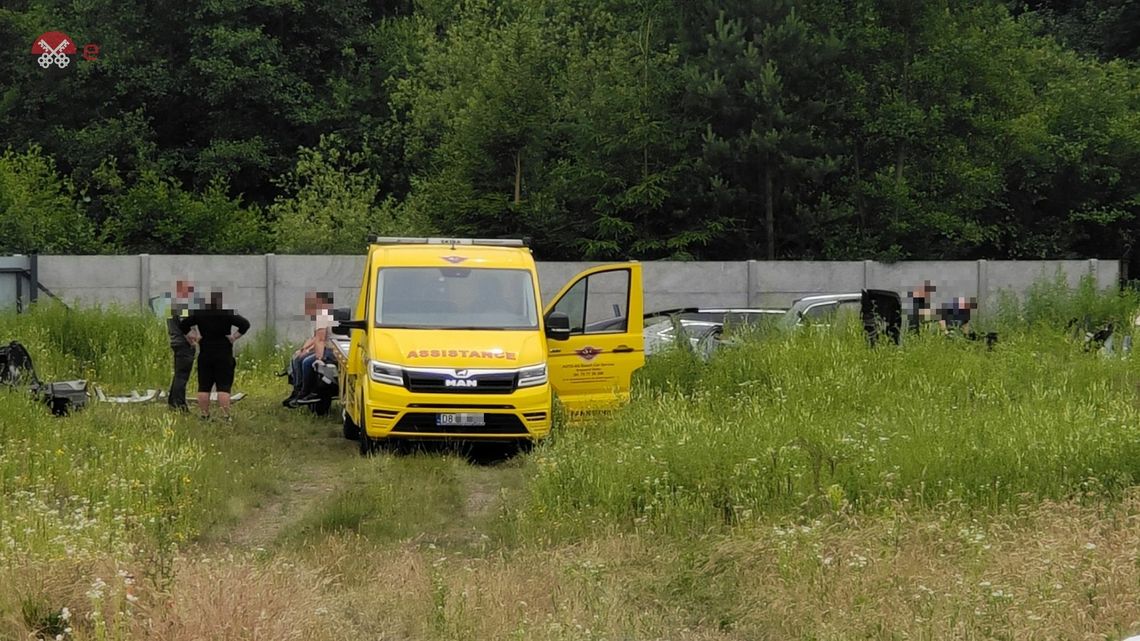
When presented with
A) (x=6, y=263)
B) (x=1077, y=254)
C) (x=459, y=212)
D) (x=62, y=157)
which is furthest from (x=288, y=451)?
(x=62, y=157)

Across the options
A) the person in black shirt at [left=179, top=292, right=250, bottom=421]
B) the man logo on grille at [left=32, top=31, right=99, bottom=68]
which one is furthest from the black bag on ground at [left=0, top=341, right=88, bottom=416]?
the man logo on grille at [left=32, top=31, right=99, bottom=68]

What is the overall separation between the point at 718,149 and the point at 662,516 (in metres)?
23.5

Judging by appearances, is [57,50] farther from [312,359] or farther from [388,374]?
[388,374]

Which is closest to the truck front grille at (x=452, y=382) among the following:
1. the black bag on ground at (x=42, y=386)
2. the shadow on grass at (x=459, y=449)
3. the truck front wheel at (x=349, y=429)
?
the shadow on grass at (x=459, y=449)

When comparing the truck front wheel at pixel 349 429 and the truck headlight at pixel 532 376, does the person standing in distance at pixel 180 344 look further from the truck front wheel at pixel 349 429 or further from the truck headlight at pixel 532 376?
the truck headlight at pixel 532 376

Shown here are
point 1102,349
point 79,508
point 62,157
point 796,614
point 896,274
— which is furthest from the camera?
point 62,157

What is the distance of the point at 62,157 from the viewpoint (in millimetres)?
45219

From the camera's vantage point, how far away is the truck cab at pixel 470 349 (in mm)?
13117

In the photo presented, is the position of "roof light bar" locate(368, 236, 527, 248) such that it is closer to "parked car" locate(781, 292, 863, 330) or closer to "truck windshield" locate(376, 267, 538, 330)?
"truck windshield" locate(376, 267, 538, 330)

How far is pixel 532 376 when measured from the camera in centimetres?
1334

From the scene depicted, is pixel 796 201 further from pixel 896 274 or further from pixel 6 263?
pixel 6 263

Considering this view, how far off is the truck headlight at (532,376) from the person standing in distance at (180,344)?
4492 millimetres

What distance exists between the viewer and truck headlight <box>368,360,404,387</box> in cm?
1312

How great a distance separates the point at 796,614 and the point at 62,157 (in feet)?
141
